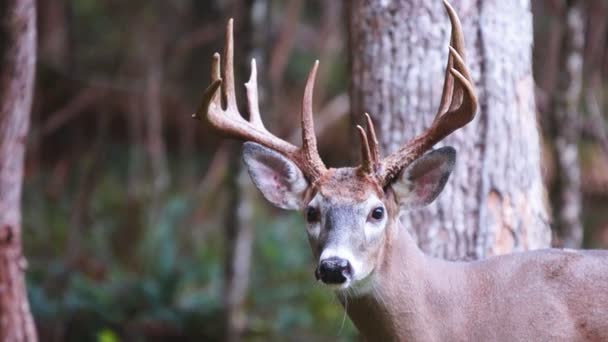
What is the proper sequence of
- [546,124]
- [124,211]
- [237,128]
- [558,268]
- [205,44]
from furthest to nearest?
[205,44]
[546,124]
[124,211]
[237,128]
[558,268]

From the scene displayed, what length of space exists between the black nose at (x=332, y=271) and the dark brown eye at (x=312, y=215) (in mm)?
421

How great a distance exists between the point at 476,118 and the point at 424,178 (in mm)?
996

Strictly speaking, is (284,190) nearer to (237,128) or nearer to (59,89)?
(237,128)

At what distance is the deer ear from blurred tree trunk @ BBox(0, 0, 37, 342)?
8.74 ft

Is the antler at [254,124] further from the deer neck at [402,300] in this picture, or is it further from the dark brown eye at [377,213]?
the deer neck at [402,300]

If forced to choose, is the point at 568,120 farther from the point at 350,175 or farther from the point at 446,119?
the point at 350,175

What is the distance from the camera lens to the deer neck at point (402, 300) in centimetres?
541

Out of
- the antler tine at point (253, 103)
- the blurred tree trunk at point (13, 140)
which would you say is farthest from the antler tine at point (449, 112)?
the blurred tree trunk at point (13, 140)

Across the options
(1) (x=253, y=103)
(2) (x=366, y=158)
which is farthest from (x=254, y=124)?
(2) (x=366, y=158)

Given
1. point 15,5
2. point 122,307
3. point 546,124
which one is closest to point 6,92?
point 15,5

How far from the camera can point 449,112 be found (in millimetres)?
5438

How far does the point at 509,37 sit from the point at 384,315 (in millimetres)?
1995

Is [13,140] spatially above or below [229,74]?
below

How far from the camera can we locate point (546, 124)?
14.4m
